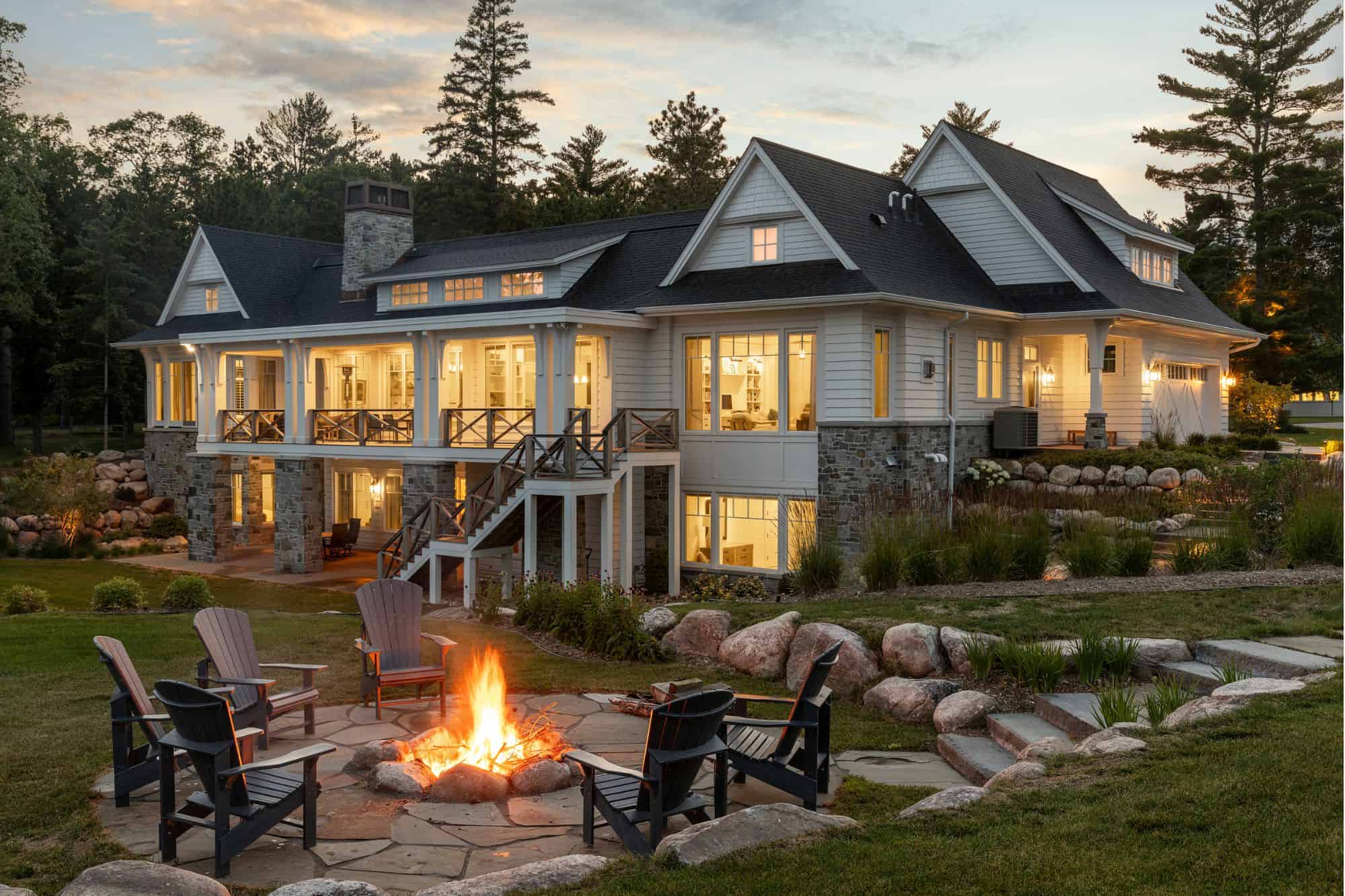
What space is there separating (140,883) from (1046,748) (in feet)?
16.7

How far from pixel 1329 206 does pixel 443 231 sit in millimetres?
32867

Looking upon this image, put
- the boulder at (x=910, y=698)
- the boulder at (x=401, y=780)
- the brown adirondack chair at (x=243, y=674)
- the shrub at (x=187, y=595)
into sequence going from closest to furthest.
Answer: the boulder at (x=401, y=780) < the brown adirondack chair at (x=243, y=674) < the boulder at (x=910, y=698) < the shrub at (x=187, y=595)

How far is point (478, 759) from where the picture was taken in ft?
24.3

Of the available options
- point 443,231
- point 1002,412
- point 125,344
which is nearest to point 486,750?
point 1002,412

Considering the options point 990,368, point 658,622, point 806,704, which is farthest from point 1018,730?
point 990,368

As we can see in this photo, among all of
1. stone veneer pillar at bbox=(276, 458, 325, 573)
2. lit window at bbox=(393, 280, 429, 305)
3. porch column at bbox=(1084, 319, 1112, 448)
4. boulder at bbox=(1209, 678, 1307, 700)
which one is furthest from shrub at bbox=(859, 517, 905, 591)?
stone veneer pillar at bbox=(276, 458, 325, 573)

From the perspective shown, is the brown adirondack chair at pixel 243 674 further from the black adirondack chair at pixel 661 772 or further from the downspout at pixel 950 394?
the downspout at pixel 950 394

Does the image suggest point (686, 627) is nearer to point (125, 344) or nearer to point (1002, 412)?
point (1002, 412)

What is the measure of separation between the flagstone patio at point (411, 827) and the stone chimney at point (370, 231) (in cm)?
1947

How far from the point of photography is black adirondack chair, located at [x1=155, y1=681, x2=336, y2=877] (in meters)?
5.77

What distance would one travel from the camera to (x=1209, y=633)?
9.34 meters

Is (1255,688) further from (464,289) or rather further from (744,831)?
(464,289)

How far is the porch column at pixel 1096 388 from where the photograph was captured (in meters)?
20.8

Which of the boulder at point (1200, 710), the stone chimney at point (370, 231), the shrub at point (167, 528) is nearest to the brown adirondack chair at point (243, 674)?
the boulder at point (1200, 710)
